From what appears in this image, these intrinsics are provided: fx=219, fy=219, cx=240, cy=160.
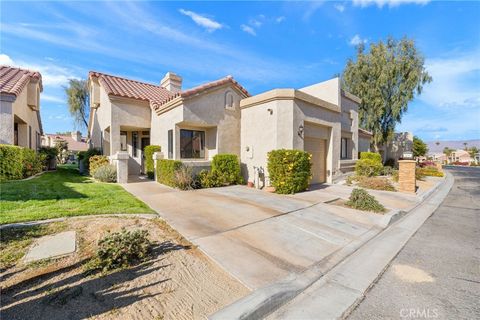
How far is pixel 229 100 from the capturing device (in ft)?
41.9

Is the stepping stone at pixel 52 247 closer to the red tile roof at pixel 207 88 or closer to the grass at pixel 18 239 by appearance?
the grass at pixel 18 239

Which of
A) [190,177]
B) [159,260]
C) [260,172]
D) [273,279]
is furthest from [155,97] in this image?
[273,279]

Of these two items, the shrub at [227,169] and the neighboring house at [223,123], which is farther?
the shrub at [227,169]

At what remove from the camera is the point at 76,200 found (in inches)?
265

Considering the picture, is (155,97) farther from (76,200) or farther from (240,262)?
(240,262)

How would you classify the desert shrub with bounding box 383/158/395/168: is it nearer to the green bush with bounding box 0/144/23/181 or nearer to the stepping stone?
the stepping stone

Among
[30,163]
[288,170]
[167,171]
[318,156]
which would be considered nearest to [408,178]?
[318,156]

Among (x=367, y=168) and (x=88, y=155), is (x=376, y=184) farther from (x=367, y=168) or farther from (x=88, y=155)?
(x=88, y=155)

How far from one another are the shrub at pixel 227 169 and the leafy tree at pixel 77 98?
81.9 ft

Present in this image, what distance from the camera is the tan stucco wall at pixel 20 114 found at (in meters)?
11.0

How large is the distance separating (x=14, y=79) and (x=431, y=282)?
20.8 meters

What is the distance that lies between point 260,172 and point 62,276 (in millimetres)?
9250

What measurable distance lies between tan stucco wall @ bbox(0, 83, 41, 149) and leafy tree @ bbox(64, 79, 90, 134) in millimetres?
11437

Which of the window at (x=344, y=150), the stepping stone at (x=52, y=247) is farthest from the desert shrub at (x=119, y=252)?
the window at (x=344, y=150)
